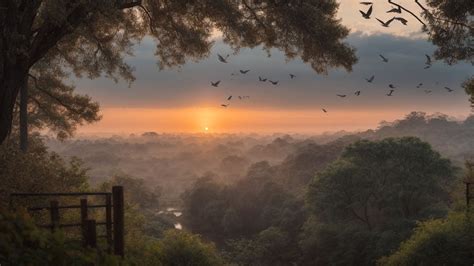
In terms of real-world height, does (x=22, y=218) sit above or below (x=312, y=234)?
above

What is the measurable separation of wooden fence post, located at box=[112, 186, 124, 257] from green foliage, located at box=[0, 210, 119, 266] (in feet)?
8.00

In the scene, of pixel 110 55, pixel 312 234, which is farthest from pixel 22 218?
A: pixel 312 234

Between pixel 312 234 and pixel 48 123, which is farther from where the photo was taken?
pixel 312 234

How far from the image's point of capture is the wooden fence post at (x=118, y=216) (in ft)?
41.4

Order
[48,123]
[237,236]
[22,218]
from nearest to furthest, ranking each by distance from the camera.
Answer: [22,218]
[48,123]
[237,236]

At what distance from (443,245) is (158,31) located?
19.7 m

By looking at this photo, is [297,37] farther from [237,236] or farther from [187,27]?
[237,236]

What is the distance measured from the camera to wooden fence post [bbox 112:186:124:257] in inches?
497

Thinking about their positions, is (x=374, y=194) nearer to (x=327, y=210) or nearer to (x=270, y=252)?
(x=327, y=210)

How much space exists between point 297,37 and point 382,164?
2949cm

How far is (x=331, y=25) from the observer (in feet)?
57.3

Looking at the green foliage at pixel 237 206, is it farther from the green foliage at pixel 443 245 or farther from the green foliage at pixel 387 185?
the green foliage at pixel 443 245

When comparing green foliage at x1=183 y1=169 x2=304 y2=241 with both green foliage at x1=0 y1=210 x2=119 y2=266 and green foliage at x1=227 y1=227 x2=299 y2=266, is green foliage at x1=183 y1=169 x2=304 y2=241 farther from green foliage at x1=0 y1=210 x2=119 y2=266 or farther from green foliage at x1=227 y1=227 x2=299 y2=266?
green foliage at x1=0 y1=210 x2=119 y2=266

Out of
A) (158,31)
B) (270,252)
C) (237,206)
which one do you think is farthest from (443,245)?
(237,206)
